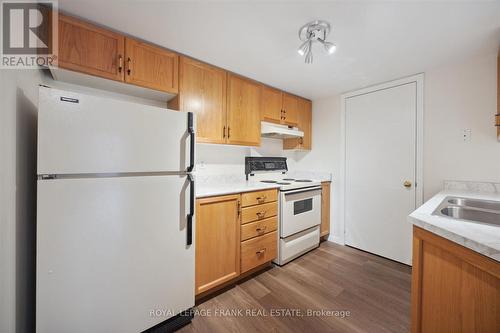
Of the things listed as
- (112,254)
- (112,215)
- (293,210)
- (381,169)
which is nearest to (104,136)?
(112,215)

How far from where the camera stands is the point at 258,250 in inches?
76.5

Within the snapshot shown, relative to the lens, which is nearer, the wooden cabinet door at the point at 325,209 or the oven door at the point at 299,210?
the oven door at the point at 299,210

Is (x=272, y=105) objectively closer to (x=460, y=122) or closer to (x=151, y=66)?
(x=151, y=66)

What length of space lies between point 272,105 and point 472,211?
2.00 m

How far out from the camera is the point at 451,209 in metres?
1.18

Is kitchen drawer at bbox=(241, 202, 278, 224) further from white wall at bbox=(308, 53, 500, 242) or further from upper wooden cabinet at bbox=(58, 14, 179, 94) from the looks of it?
white wall at bbox=(308, 53, 500, 242)

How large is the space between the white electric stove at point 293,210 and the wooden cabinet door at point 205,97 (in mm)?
768

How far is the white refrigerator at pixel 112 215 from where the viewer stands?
97 centimetres

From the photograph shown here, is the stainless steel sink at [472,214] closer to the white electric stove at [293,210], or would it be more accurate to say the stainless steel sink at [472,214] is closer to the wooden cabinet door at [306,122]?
the white electric stove at [293,210]

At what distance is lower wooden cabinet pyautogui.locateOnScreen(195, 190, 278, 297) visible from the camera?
1.56m

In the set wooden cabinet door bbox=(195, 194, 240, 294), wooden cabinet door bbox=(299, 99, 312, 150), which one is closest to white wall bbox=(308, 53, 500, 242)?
wooden cabinet door bbox=(299, 99, 312, 150)

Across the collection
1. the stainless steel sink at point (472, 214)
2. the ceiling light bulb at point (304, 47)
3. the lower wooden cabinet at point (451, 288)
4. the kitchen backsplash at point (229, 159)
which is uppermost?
the ceiling light bulb at point (304, 47)

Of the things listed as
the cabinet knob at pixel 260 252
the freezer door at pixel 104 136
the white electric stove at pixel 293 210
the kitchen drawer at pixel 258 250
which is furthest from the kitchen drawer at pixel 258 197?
the freezer door at pixel 104 136

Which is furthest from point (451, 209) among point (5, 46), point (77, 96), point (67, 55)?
point (67, 55)
